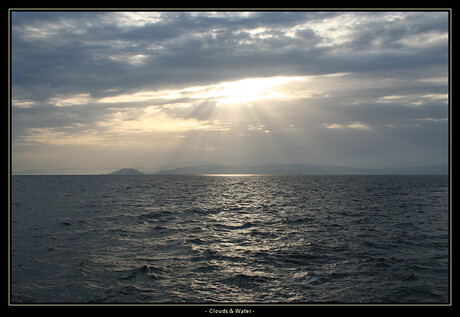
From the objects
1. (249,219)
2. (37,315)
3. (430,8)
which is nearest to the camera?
(37,315)

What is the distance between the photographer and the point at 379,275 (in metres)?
14.0

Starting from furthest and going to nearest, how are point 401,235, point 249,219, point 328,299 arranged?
point 249,219 < point 401,235 < point 328,299

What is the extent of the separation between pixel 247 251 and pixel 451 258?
12.1m

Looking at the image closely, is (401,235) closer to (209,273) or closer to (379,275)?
(379,275)

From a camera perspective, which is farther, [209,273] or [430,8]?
[209,273]

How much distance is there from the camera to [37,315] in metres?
6.86

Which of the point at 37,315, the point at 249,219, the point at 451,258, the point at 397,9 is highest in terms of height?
the point at 397,9

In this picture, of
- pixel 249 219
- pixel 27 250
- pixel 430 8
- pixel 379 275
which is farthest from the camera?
pixel 249 219

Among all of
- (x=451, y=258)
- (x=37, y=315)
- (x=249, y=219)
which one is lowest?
(x=249, y=219)

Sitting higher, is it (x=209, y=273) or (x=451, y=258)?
(x=451, y=258)

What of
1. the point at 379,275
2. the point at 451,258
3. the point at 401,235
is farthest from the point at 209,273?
the point at 401,235

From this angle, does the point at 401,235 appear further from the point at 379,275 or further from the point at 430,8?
the point at 430,8

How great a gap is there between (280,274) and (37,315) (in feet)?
33.7

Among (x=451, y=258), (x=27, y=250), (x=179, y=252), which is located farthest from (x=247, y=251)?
(x=27, y=250)
